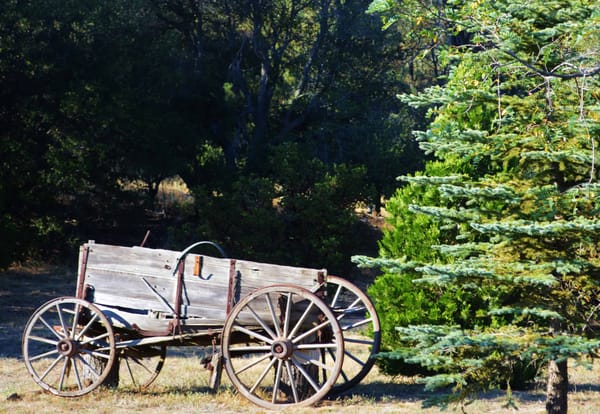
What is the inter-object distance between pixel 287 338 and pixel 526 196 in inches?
112

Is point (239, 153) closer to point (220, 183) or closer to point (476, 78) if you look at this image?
point (220, 183)

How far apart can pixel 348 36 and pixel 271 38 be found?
91.9 inches

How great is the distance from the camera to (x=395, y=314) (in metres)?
9.38

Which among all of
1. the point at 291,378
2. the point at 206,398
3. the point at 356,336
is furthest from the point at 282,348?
the point at 356,336

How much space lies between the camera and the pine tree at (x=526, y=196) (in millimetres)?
5609

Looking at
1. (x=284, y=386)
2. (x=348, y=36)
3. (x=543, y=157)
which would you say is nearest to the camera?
(x=543, y=157)

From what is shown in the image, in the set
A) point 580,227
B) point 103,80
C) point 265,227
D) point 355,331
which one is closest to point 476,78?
point 580,227

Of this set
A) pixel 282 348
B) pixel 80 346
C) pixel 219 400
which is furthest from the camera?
pixel 80 346

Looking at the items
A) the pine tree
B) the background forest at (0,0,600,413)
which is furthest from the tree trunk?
the background forest at (0,0,600,413)

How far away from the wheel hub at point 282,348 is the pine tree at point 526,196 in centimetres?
170

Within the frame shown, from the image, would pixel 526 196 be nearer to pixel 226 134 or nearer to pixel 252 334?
pixel 252 334

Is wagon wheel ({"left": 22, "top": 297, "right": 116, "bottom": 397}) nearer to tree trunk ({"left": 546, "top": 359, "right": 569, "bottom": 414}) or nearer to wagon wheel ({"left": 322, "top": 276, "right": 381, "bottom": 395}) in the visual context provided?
wagon wheel ({"left": 322, "top": 276, "right": 381, "bottom": 395})

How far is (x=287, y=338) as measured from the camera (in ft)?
25.3

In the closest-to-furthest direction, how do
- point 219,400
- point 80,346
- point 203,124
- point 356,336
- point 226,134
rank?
point 219,400 < point 80,346 < point 356,336 < point 203,124 < point 226,134
